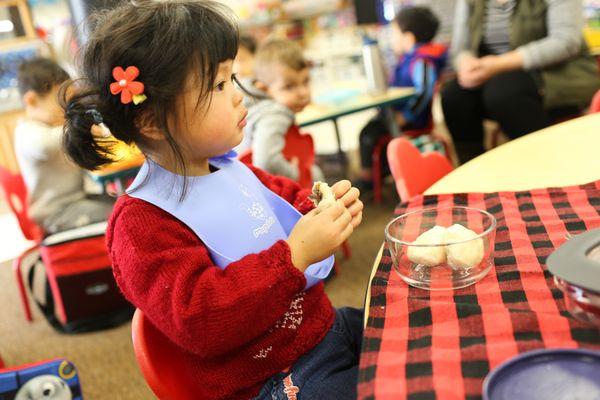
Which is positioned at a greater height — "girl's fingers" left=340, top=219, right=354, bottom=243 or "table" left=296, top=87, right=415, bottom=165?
"girl's fingers" left=340, top=219, right=354, bottom=243

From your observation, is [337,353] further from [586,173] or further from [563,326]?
[586,173]

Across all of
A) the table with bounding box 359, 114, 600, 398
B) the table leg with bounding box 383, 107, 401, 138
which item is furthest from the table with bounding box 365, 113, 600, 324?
the table leg with bounding box 383, 107, 401, 138

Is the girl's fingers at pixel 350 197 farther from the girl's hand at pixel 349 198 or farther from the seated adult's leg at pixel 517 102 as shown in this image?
the seated adult's leg at pixel 517 102

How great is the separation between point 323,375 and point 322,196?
10.9 inches

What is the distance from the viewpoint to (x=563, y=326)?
607 millimetres

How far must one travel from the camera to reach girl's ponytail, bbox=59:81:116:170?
2.96ft

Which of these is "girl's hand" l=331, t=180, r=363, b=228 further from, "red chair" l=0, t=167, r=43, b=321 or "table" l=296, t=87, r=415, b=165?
"red chair" l=0, t=167, r=43, b=321

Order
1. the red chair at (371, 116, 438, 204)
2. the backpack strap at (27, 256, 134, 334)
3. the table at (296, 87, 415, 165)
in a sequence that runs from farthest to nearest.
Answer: the red chair at (371, 116, 438, 204) → the table at (296, 87, 415, 165) → the backpack strap at (27, 256, 134, 334)

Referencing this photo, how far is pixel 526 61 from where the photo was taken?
243cm

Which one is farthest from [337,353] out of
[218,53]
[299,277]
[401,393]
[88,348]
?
[88,348]

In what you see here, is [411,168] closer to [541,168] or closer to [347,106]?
[541,168]

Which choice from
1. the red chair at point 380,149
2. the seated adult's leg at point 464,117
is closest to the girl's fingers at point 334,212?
the seated adult's leg at point 464,117

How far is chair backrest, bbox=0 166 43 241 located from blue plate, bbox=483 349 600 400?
219cm

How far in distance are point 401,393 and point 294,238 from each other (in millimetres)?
315
